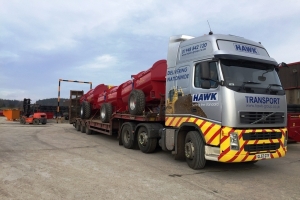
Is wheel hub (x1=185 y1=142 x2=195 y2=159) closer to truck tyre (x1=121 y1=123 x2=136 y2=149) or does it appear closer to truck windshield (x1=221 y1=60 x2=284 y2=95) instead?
truck windshield (x1=221 y1=60 x2=284 y2=95)

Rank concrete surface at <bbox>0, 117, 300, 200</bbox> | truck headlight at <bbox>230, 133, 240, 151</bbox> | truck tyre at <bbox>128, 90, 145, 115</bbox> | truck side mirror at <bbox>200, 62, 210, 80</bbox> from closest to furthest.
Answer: concrete surface at <bbox>0, 117, 300, 200</bbox> → truck headlight at <bbox>230, 133, 240, 151</bbox> → truck side mirror at <bbox>200, 62, 210, 80</bbox> → truck tyre at <bbox>128, 90, 145, 115</bbox>

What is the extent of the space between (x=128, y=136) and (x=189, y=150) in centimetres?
Answer: 379

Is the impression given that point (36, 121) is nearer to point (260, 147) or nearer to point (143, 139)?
point (143, 139)

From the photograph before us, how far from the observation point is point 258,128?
588 cm

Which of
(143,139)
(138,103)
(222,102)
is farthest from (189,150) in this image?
(138,103)

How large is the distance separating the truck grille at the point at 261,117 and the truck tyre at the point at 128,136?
4.66 metres

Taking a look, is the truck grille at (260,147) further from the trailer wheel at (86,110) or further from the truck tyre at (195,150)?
the trailer wheel at (86,110)

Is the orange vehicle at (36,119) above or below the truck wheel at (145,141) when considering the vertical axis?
above

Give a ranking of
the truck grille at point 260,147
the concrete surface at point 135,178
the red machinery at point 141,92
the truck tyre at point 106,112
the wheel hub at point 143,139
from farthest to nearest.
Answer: the truck tyre at point 106,112, the red machinery at point 141,92, the wheel hub at point 143,139, the truck grille at point 260,147, the concrete surface at point 135,178

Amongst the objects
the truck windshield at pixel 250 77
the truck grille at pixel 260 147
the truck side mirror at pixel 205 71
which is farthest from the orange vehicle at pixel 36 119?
the truck grille at pixel 260 147

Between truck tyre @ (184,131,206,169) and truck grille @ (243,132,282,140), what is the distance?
3.33 ft

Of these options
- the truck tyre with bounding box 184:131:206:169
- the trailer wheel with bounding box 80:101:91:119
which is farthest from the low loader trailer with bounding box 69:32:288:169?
the trailer wheel with bounding box 80:101:91:119

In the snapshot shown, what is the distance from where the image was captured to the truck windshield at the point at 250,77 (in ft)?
19.0

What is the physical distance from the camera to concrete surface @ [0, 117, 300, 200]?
4.65 m
